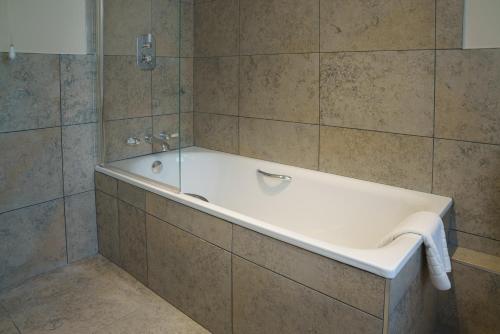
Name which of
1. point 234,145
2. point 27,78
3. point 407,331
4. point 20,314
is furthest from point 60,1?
point 407,331

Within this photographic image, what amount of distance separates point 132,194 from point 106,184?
1.08 ft

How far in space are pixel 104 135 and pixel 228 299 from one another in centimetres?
145

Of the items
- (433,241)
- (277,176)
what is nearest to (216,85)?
(277,176)

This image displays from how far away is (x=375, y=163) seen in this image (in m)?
2.32

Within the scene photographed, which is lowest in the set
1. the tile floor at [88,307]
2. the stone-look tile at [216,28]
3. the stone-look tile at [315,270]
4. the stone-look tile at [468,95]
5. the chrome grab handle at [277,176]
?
the tile floor at [88,307]

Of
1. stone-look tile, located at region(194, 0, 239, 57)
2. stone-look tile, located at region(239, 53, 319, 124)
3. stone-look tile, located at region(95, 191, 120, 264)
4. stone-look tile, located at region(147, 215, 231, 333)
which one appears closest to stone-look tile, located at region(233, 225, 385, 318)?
stone-look tile, located at region(147, 215, 231, 333)

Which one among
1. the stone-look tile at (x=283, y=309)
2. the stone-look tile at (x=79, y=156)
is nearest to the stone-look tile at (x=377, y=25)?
the stone-look tile at (x=283, y=309)

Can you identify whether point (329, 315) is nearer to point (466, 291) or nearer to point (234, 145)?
point (466, 291)

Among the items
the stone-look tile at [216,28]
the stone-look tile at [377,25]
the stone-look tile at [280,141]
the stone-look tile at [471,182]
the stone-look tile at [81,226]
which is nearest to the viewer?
the stone-look tile at [471,182]

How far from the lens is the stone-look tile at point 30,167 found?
240 centimetres

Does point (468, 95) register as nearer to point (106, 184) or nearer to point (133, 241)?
point (133, 241)

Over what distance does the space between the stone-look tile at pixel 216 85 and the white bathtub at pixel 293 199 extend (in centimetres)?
35

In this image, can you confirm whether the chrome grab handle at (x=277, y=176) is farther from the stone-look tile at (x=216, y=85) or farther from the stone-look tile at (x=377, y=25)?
the stone-look tile at (x=377, y=25)

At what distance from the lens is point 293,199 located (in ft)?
8.50
